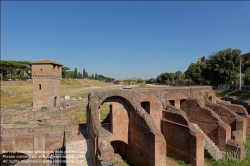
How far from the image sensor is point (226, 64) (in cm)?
3145

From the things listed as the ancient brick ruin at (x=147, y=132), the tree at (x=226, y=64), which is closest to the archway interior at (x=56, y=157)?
the ancient brick ruin at (x=147, y=132)

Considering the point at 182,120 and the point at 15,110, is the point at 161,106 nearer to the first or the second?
the point at 182,120

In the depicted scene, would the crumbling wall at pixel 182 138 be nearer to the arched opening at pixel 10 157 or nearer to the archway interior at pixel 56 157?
the archway interior at pixel 56 157

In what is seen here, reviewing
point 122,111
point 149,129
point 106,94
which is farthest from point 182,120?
point 106,94

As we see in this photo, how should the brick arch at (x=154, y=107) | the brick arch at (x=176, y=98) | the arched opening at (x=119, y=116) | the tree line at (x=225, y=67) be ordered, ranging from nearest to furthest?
the arched opening at (x=119, y=116) < the brick arch at (x=154, y=107) < the brick arch at (x=176, y=98) < the tree line at (x=225, y=67)

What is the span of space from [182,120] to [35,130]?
11.2m

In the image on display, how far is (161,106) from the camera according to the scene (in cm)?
1269

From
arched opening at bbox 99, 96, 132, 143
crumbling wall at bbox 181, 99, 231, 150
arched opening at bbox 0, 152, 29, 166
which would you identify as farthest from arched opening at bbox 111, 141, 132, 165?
arched opening at bbox 0, 152, 29, 166

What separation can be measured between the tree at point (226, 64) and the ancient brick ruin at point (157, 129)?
67.7 feet

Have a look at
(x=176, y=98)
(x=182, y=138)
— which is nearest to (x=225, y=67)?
(x=176, y=98)

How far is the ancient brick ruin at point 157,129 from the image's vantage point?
8836mm

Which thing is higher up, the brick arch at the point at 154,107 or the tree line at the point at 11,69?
the tree line at the point at 11,69

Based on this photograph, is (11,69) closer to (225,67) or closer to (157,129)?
(157,129)

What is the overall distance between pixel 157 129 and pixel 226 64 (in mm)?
29174
